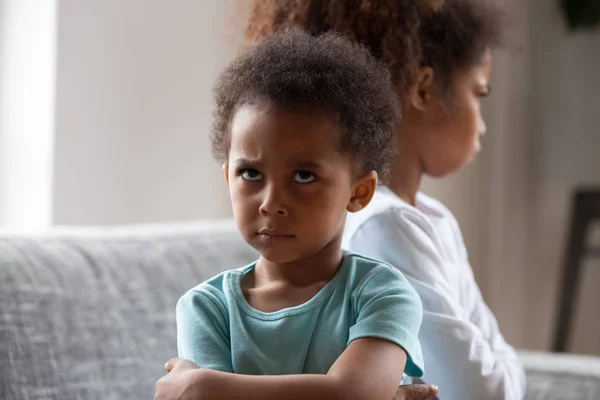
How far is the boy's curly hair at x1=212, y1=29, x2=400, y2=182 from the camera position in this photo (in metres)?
0.86

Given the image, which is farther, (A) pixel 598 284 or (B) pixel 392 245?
(A) pixel 598 284

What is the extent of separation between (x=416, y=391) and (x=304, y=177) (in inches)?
10.6

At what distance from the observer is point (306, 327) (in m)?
0.87

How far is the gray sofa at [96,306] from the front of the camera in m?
1.15

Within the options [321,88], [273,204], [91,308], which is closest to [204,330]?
[273,204]

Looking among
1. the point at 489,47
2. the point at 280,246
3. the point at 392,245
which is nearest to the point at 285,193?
the point at 280,246

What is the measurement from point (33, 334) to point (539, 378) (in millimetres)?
916

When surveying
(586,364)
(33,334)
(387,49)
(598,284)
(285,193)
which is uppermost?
(387,49)

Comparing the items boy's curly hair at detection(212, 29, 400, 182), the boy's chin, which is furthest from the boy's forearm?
boy's curly hair at detection(212, 29, 400, 182)

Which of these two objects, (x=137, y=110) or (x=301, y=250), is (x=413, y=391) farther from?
(x=137, y=110)

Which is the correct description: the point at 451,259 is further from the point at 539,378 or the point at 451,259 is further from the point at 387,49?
the point at 539,378

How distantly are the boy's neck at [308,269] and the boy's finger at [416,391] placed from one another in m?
0.14

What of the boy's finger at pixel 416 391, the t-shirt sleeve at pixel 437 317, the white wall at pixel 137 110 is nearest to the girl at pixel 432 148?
the t-shirt sleeve at pixel 437 317

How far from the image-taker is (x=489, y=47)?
1309 millimetres
